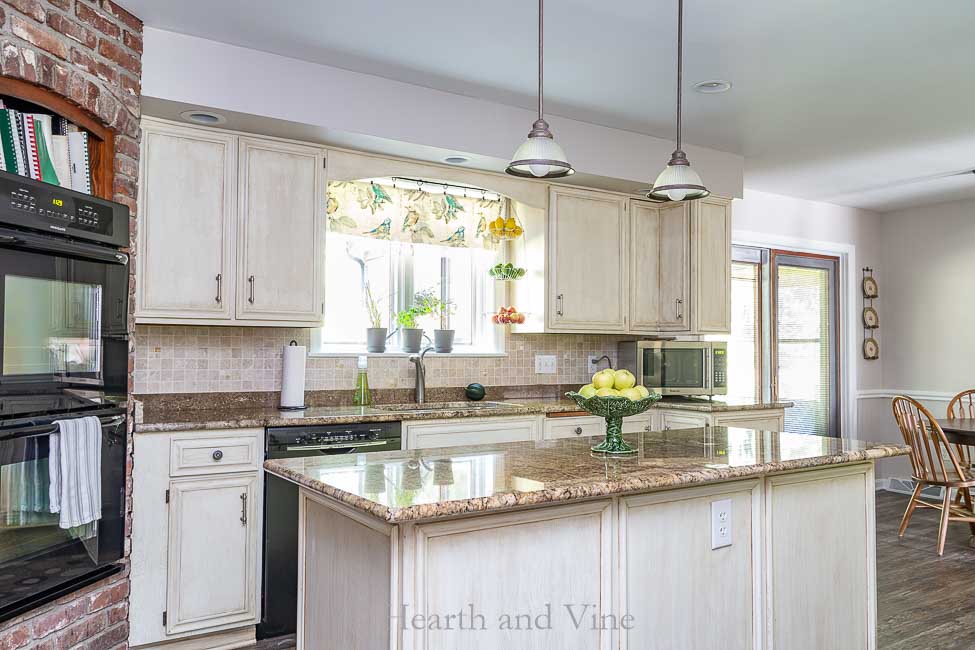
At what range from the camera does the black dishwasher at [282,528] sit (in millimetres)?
3236

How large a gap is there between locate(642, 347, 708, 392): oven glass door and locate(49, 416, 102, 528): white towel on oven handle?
3229 mm

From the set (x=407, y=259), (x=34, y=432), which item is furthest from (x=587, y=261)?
(x=34, y=432)

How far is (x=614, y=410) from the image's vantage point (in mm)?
2209

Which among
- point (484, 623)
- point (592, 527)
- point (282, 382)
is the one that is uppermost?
Result: point (282, 382)

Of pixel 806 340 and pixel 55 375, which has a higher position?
pixel 806 340

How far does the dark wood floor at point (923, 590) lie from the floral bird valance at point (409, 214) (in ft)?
7.02

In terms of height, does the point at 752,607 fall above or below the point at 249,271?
below

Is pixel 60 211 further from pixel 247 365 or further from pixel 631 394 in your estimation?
pixel 631 394

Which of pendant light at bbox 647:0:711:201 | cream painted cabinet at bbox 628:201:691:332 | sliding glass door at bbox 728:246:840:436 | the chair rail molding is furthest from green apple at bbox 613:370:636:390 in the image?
the chair rail molding

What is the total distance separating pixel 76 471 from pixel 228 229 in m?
1.29

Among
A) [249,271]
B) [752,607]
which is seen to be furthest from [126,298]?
[752,607]

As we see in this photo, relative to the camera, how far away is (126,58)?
2.92 m

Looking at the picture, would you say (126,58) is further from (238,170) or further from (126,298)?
(126,298)

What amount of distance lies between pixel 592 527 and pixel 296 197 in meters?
2.31
